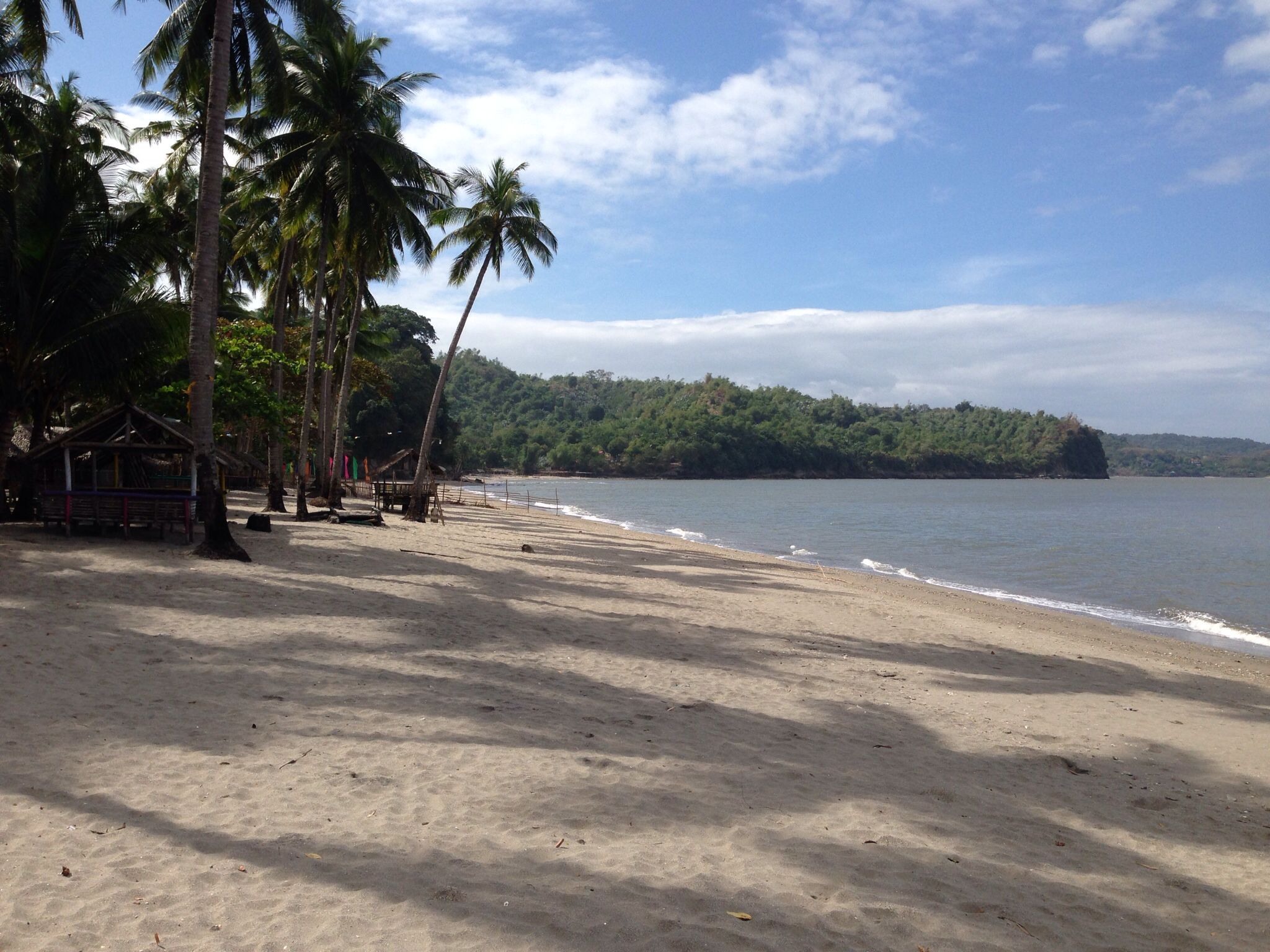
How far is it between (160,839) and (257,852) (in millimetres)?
471

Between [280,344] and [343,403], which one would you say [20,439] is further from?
[343,403]

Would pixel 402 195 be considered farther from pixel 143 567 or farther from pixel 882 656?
pixel 882 656

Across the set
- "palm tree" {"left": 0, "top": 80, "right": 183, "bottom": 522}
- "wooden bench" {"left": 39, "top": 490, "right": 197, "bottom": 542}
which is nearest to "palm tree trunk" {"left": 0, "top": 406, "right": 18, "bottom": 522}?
"palm tree" {"left": 0, "top": 80, "right": 183, "bottom": 522}

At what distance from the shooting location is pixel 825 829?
4863mm

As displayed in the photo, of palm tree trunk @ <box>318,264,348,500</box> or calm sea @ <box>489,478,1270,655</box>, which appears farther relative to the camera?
palm tree trunk @ <box>318,264,348,500</box>

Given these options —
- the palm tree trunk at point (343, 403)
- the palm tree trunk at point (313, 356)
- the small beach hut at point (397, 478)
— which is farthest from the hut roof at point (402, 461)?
the palm tree trunk at point (313, 356)

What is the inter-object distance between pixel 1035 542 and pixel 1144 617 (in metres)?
17.2

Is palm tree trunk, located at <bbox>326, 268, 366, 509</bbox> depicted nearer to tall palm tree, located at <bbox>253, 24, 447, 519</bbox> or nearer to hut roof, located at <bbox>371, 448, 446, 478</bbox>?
tall palm tree, located at <bbox>253, 24, 447, 519</bbox>

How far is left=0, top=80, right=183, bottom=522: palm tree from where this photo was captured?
1399 cm

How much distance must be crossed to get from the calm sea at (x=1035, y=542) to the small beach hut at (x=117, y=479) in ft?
53.0

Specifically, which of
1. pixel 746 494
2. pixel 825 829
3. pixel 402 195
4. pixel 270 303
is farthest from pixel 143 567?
pixel 746 494

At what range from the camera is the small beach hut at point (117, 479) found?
44.8ft

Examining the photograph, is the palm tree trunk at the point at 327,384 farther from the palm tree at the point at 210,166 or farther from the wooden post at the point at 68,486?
the palm tree at the point at 210,166

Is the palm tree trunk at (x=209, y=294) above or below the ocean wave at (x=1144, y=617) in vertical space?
above
